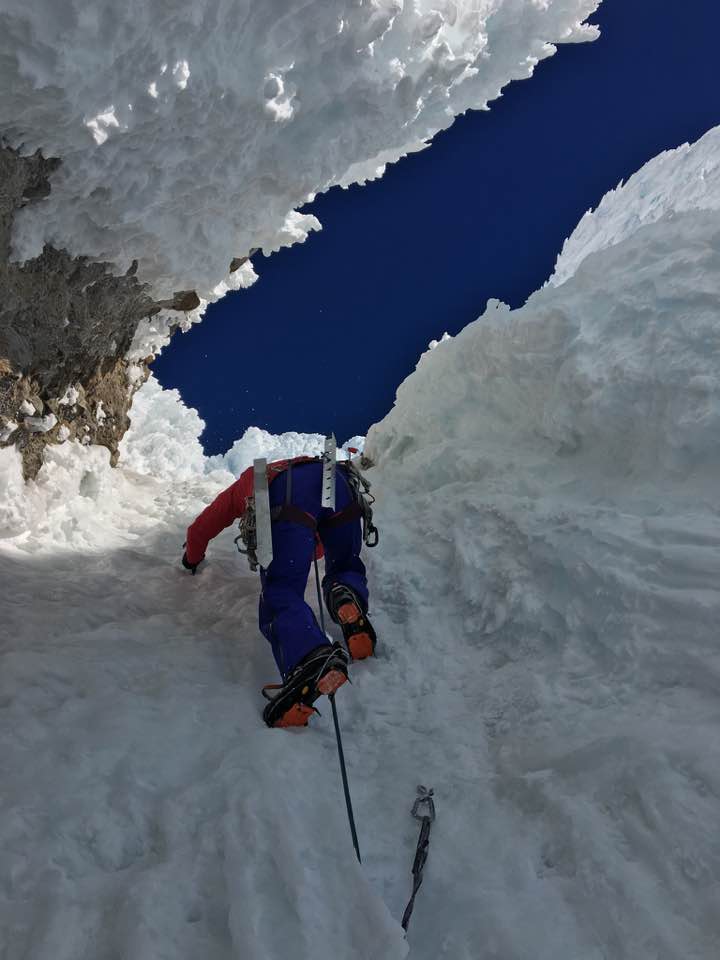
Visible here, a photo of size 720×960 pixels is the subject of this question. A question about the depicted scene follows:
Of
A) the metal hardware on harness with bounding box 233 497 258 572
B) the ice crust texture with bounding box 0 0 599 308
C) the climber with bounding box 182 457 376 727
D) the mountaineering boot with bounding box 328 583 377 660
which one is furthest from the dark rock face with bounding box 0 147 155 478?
the mountaineering boot with bounding box 328 583 377 660

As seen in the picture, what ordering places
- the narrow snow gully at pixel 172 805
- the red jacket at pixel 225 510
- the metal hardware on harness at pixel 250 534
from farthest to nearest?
the red jacket at pixel 225 510
the metal hardware on harness at pixel 250 534
the narrow snow gully at pixel 172 805

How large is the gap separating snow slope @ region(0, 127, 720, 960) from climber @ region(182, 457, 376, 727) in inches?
8.7

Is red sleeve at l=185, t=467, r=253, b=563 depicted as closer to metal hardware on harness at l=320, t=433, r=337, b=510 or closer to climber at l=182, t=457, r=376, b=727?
climber at l=182, t=457, r=376, b=727

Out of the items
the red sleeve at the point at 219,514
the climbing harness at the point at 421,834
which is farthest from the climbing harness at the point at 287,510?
the climbing harness at the point at 421,834

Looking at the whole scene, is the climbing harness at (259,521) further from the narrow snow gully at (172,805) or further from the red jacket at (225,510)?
the narrow snow gully at (172,805)

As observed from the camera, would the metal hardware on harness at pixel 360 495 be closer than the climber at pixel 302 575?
No

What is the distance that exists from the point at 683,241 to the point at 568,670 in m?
3.61

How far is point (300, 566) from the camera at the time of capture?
12.2ft

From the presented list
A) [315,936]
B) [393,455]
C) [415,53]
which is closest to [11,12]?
[415,53]

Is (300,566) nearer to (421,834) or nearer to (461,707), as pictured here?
(461,707)

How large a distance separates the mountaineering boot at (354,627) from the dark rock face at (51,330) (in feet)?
10.9

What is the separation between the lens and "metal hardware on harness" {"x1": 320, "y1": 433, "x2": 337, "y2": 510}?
13.3ft

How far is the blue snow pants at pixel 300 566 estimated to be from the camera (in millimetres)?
3188

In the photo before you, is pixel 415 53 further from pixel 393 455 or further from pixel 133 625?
pixel 133 625
